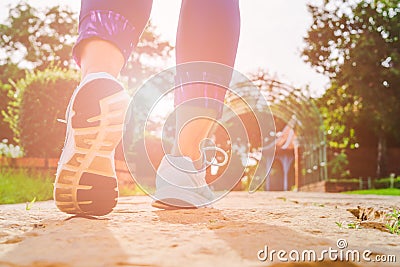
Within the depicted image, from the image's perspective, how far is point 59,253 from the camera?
0.65 m

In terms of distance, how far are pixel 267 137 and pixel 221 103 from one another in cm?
2105

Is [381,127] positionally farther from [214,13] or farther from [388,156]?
[214,13]

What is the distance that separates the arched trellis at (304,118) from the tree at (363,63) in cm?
316

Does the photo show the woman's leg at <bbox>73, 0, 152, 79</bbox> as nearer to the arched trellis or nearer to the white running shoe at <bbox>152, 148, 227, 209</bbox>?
the white running shoe at <bbox>152, 148, 227, 209</bbox>

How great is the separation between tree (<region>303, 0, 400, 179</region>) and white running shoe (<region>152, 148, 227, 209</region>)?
50.4 feet

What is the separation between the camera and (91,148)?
1125 millimetres

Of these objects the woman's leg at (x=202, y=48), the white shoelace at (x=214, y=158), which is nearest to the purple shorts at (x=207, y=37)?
the woman's leg at (x=202, y=48)

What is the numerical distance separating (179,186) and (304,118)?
12.9 metres

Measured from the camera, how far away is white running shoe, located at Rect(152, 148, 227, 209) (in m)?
1.48

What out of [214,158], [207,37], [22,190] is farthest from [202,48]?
[22,190]

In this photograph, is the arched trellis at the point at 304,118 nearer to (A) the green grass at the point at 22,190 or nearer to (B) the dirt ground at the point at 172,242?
(A) the green grass at the point at 22,190

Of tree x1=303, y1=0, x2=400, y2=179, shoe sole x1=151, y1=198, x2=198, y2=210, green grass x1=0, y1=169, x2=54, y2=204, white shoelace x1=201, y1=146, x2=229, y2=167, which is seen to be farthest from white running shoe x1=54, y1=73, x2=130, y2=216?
tree x1=303, y1=0, x2=400, y2=179

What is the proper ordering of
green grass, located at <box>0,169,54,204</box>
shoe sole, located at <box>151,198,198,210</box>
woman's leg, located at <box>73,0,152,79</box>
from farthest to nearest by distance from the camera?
green grass, located at <box>0,169,54,204</box> → shoe sole, located at <box>151,198,198,210</box> → woman's leg, located at <box>73,0,152,79</box>

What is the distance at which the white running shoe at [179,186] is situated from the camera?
148 centimetres
